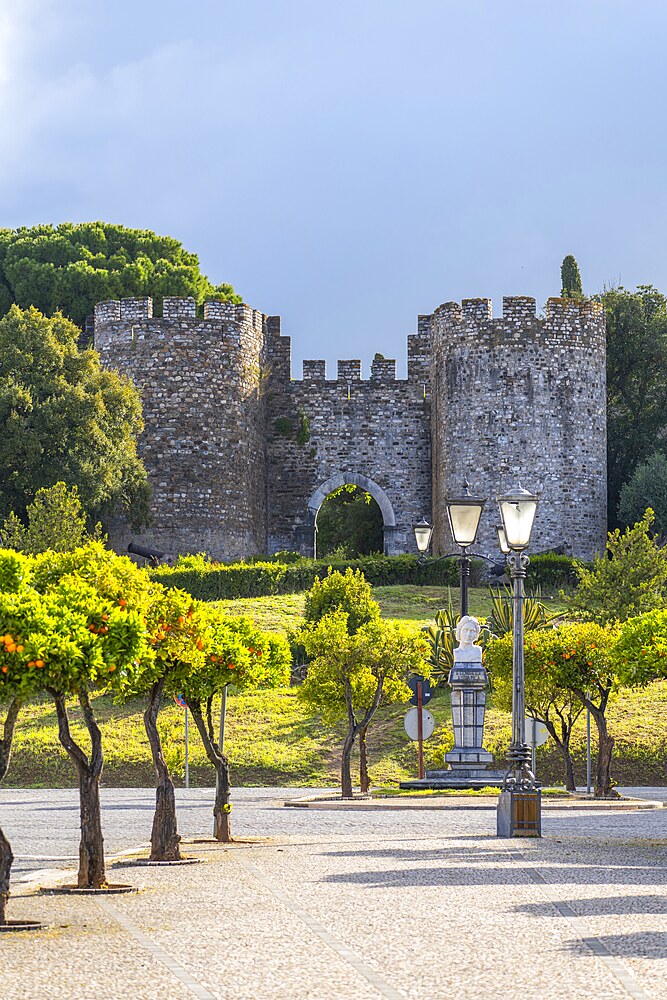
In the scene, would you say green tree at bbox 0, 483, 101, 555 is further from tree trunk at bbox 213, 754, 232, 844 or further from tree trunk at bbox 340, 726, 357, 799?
tree trunk at bbox 213, 754, 232, 844

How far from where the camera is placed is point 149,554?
138 ft

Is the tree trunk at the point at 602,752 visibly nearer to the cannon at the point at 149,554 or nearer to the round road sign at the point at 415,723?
the round road sign at the point at 415,723

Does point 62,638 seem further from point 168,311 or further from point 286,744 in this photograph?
point 168,311

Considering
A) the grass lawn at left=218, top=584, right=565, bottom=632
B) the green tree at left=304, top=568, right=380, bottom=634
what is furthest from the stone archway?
the green tree at left=304, top=568, right=380, bottom=634

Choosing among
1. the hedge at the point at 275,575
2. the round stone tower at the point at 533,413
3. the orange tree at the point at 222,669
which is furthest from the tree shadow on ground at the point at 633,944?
the round stone tower at the point at 533,413

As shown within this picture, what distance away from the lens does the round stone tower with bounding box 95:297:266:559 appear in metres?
43.3

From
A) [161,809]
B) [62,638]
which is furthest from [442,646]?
[62,638]

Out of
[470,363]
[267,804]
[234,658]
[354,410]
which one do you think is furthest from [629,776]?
[354,410]

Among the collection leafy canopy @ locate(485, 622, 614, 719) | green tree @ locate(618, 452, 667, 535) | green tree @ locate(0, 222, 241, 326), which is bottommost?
leafy canopy @ locate(485, 622, 614, 719)

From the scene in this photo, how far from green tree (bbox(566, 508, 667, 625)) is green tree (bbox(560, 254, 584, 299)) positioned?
2049cm

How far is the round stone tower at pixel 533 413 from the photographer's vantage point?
139 ft

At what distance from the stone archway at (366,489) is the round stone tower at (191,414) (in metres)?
2.37

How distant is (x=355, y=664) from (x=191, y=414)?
21.6 metres

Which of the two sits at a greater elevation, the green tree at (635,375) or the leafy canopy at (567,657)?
the green tree at (635,375)
